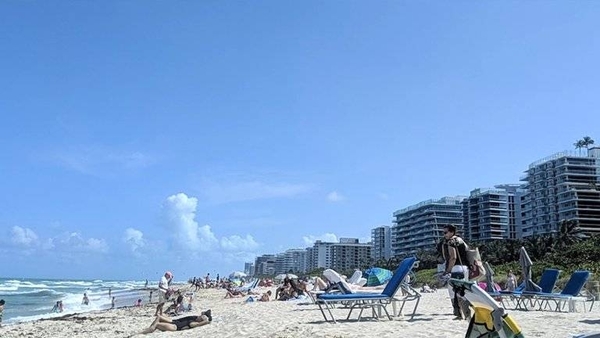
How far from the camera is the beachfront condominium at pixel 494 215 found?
360ft

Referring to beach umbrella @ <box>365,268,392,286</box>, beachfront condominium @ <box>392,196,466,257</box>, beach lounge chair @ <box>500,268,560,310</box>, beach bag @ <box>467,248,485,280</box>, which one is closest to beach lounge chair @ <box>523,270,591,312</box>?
beach lounge chair @ <box>500,268,560,310</box>

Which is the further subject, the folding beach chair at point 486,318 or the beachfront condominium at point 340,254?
the beachfront condominium at point 340,254

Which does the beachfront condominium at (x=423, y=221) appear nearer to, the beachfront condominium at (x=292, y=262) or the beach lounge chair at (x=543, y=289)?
the beachfront condominium at (x=292, y=262)

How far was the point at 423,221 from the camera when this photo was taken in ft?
410

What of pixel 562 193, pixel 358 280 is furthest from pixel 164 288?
pixel 562 193

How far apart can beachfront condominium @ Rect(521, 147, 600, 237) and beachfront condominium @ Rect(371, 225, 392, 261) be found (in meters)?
52.6

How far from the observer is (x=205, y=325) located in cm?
1119

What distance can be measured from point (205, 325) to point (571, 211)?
94.0 metres

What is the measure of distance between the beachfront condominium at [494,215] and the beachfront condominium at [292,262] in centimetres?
7600

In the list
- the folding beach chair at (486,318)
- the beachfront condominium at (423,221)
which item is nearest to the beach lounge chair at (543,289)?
the folding beach chair at (486,318)

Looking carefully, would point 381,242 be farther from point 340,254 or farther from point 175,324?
point 175,324

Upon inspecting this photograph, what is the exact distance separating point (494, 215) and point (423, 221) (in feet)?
61.9

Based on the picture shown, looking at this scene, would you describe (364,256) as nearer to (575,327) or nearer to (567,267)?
(567,267)

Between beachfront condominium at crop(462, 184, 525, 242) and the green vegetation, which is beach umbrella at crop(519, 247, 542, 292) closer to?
the green vegetation
